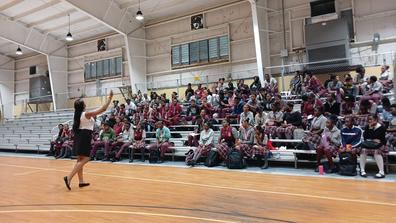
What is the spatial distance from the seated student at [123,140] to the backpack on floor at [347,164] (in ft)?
19.2

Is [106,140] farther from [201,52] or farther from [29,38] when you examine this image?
[29,38]

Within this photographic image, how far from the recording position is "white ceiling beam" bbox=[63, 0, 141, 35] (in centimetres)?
1403

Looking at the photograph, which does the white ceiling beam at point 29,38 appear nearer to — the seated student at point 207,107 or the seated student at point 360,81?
the seated student at point 207,107

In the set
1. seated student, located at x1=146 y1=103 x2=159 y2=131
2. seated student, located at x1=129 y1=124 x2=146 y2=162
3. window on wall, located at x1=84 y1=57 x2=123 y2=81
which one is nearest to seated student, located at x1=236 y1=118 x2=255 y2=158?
seated student, located at x1=129 y1=124 x2=146 y2=162

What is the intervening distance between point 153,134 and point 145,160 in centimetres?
111

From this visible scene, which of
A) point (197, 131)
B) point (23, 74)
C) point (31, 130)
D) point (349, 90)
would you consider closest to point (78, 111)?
point (197, 131)

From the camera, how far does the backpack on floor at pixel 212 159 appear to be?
7.89m

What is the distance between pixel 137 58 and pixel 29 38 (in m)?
6.46

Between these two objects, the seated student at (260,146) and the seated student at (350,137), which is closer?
the seated student at (350,137)

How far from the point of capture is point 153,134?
34.4 feet

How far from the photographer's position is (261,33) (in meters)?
13.0

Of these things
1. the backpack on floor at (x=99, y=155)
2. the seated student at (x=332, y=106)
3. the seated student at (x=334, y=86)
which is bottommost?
the backpack on floor at (x=99, y=155)


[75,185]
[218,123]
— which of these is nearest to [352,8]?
[218,123]

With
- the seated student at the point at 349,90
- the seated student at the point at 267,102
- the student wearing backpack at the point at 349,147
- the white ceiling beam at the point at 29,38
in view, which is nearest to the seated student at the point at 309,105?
the seated student at the point at 349,90
